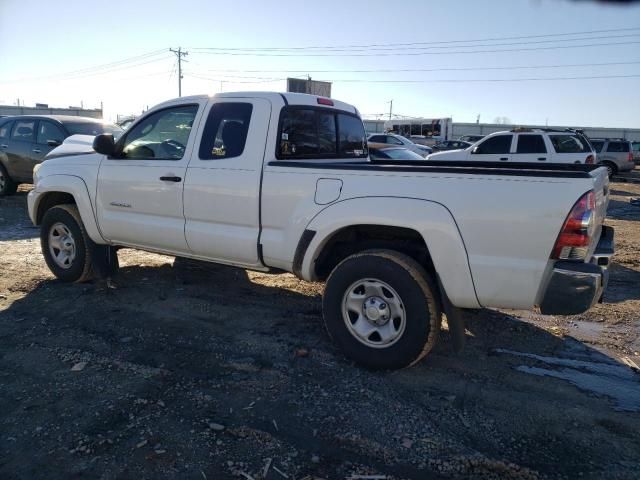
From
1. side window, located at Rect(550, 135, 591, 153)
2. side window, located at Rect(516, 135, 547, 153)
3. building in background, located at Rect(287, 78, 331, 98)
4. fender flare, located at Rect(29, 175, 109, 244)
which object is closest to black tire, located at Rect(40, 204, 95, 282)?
fender flare, located at Rect(29, 175, 109, 244)

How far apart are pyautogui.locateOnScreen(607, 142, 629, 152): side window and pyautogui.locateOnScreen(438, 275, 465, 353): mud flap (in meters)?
24.3

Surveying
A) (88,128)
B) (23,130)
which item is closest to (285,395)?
(88,128)

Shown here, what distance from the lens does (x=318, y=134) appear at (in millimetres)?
4688

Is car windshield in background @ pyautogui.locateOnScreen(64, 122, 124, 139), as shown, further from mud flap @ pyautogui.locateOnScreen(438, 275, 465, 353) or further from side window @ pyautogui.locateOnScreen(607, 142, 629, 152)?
side window @ pyautogui.locateOnScreen(607, 142, 629, 152)

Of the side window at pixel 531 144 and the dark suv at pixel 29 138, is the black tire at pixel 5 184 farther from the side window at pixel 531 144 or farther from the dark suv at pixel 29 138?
the side window at pixel 531 144

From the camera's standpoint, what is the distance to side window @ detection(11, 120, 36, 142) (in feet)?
36.4

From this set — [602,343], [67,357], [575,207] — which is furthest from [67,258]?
[602,343]

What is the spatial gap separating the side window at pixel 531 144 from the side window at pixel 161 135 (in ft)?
38.2

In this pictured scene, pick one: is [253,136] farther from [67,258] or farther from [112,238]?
[67,258]

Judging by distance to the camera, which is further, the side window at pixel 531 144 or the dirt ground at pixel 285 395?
the side window at pixel 531 144

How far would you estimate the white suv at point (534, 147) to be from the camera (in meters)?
13.9

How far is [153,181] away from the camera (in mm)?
4719

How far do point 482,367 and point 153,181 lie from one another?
3278 millimetres

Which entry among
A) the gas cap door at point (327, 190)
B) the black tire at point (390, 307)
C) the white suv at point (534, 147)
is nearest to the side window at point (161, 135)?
the gas cap door at point (327, 190)
